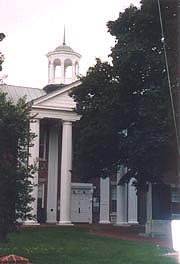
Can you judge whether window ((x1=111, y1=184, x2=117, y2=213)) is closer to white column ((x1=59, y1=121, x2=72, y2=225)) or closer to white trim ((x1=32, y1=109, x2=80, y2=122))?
white column ((x1=59, y1=121, x2=72, y2=225))

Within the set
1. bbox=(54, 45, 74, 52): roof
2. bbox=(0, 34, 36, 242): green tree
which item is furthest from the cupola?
bbox=(0, 34, 36, 242): green tree

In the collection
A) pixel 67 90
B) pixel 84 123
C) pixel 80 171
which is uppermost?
pixel 67 90

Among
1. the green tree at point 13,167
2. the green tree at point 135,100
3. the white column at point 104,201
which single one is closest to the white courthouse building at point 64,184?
the white column at point 104,201

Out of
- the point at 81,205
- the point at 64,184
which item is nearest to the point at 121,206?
the point at 81,205

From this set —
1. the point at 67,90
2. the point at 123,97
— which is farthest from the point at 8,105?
the point at 67,90

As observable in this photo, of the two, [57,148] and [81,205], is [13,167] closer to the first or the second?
[57,148]

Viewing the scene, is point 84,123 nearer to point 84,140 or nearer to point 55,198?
point 84,140

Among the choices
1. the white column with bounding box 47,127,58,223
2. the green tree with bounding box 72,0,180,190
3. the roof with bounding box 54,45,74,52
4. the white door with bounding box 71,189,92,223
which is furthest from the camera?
the roof with bounding box 54,45,74,52

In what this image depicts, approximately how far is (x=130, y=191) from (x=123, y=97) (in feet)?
46.2

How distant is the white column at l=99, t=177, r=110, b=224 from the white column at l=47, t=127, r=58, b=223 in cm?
364

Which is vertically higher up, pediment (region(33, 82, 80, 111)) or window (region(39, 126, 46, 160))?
pediment (region(33, 82, 80, 111))

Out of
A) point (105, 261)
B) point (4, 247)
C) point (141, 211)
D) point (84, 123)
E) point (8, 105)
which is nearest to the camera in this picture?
point (8, 105)

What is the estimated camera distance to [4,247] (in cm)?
1686

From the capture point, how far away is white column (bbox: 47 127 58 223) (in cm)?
3731
